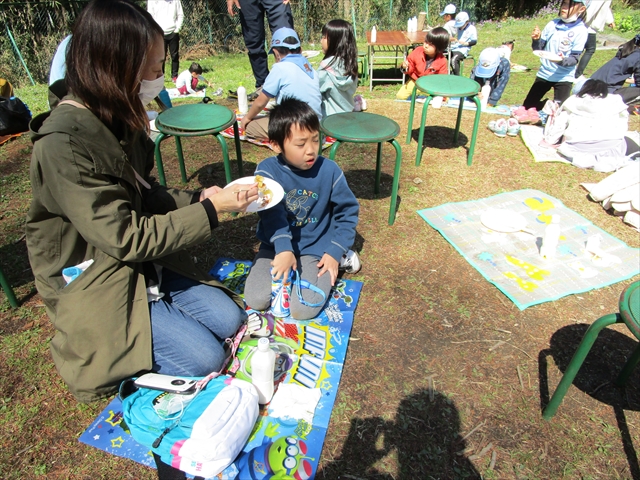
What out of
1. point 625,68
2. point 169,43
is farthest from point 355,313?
point 169,43

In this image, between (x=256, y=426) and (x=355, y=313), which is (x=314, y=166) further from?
(x=256, y=426)

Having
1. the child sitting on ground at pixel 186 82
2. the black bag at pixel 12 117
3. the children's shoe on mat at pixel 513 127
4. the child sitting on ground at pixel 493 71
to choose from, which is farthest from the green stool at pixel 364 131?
the child sitting on ground at pixel 186 82

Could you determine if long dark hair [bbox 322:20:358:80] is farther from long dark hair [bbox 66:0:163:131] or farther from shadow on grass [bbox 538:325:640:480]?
shadow on grass [bbox 538:325:640:480]

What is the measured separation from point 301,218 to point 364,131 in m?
1.02

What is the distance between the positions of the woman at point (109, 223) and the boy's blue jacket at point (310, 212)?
20.1 inches

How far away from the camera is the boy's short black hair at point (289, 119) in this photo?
249cm

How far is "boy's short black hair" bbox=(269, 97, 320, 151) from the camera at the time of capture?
2.49 metres

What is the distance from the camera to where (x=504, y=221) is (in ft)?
12.1

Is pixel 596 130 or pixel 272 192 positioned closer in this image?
pixel 272 192

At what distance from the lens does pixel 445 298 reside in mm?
2938

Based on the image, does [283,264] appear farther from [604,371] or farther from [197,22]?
[197,22]

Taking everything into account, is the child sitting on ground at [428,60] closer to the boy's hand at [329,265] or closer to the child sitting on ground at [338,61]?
the child sitting on ground at [338,61]

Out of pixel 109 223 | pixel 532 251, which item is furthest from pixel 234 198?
pixel 532 251

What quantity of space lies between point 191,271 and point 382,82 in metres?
7.15
